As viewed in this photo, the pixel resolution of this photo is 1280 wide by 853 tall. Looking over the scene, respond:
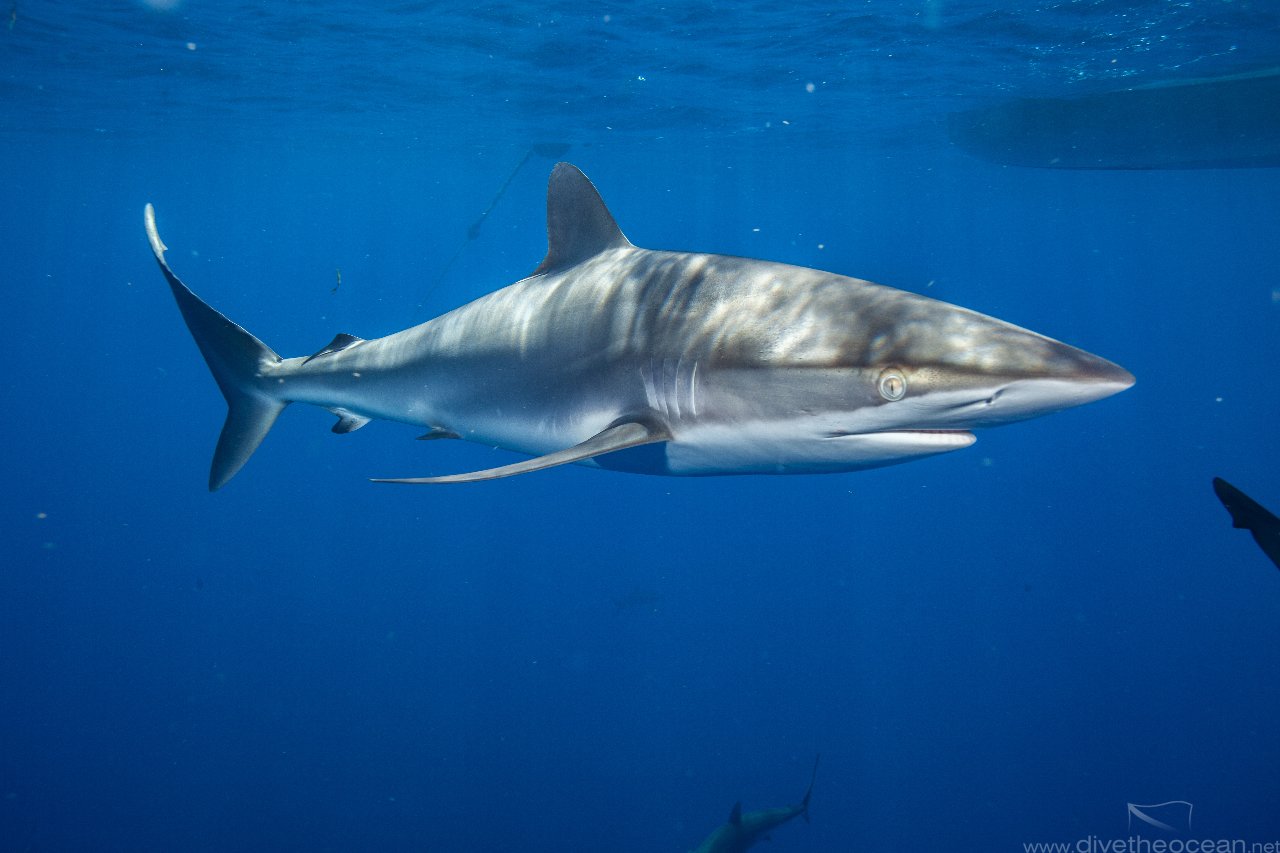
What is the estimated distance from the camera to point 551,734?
17.9 m

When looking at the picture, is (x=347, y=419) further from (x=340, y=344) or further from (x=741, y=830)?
(x=741, y=830)

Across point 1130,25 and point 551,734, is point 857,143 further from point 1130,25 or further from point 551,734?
point 551,734

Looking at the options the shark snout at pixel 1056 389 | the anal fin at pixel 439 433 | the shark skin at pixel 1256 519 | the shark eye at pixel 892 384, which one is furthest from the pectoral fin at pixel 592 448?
the shark skin at pixel 1256 519

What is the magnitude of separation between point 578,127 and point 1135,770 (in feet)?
93.2

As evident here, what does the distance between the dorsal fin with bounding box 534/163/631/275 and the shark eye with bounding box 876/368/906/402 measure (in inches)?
89.9

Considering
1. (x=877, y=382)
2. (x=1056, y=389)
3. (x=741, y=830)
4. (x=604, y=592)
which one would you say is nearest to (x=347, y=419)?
(x=877, y=382)

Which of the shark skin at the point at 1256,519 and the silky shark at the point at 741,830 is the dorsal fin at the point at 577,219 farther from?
the silky shark at the point at 741,830

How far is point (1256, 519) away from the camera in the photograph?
2580mm

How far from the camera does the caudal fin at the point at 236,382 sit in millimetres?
5430

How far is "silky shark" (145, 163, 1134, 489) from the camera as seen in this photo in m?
2.58

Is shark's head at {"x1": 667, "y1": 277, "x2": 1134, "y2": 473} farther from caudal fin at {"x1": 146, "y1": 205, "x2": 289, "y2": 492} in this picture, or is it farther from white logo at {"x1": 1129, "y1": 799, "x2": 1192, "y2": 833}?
white logo at {"x1": 1129, "y1": 799, "x2": 1192, "y2": 833}

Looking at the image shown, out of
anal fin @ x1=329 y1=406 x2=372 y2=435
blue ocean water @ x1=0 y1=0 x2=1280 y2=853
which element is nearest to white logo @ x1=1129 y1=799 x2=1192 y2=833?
blue ocean water @ x1=0 y1=0 x2=1280 y2=853

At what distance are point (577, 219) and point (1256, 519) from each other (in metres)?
3.65

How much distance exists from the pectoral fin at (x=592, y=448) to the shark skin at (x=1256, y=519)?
218 centimetres
